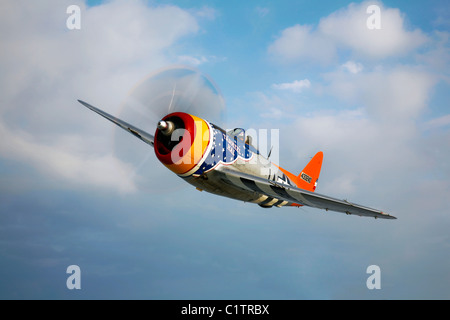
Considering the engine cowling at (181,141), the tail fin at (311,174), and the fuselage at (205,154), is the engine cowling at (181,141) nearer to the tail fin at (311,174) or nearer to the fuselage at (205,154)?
the fuselage at (205,154)

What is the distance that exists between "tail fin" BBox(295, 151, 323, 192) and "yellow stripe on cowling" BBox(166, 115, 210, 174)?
13.4 metres

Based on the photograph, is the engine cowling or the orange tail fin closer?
the engine cowling

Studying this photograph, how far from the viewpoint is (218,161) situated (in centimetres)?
2047

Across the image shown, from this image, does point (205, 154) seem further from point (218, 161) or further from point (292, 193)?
point (292, 193)

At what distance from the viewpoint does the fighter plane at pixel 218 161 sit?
19.0m

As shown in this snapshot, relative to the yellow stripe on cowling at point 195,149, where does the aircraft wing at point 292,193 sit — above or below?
below

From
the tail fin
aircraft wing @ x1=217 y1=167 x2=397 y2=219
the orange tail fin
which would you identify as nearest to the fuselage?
aircraft wing @ x1=217 y1=167 x2=397 y2=219

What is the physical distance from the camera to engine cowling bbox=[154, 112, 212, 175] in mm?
18969

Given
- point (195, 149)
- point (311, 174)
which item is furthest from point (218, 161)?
point (311, 174)

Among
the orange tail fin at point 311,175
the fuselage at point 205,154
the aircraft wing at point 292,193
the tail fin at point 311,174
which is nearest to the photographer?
the aircraft wing at point 292,193

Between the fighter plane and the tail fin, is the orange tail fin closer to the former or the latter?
the tail fin

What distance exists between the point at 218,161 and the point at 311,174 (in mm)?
14115

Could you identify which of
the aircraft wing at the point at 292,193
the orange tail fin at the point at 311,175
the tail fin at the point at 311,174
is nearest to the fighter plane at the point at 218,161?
the aircraft wing at the point at 292,193
